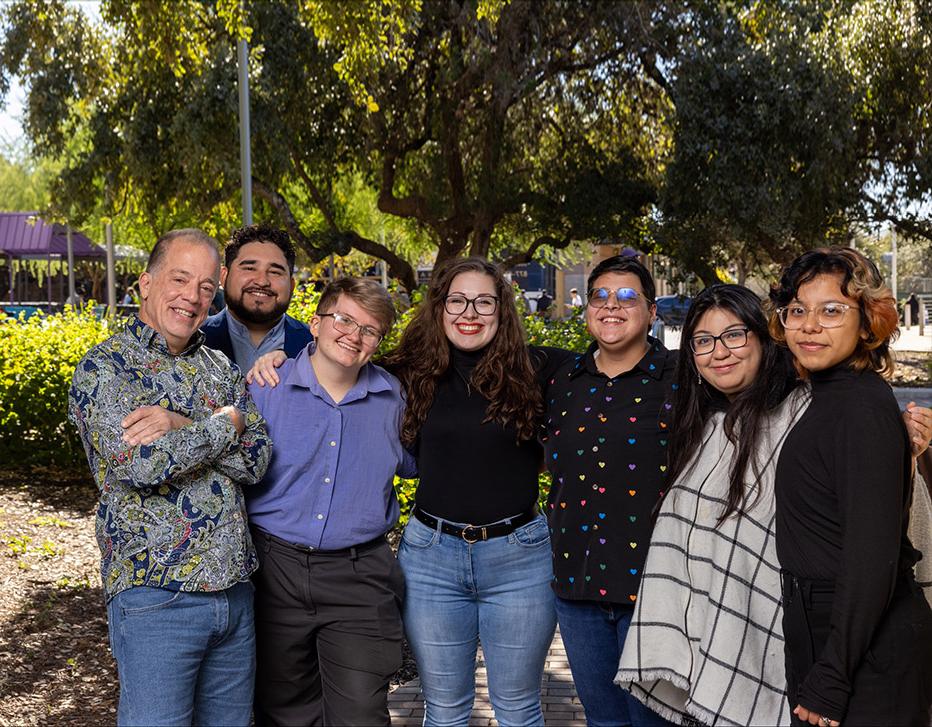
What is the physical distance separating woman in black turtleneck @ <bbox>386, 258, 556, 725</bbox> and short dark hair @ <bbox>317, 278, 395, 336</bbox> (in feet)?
0.75

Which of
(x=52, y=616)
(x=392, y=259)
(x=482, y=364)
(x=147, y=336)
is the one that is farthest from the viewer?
(x=392, y=259)

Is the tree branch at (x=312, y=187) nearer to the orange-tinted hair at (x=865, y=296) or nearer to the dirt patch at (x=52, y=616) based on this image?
the dirt patch at (x=52, y=616)

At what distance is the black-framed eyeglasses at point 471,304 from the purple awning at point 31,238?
3694 centimetres

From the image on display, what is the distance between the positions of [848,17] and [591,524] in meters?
14.9

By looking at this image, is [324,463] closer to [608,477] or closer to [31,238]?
[608,477]

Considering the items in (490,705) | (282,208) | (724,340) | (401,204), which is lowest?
(490,705)

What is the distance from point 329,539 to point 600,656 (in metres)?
0.92

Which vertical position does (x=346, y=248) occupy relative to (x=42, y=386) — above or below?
above

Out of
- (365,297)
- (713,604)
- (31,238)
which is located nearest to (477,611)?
(713,604)

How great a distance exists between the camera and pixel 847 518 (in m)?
2.25

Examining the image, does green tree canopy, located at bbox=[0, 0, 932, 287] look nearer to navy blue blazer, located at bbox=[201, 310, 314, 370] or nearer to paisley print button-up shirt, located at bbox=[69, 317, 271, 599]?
navy blue blazer, located at bbox=[201, 310, 314, 370]

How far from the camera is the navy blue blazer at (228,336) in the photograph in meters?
4.00

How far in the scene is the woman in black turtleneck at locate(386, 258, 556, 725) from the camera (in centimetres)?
328

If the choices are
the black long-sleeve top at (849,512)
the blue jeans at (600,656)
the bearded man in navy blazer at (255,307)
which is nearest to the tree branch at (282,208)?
the bearded man in navy blazer at (255,307)
